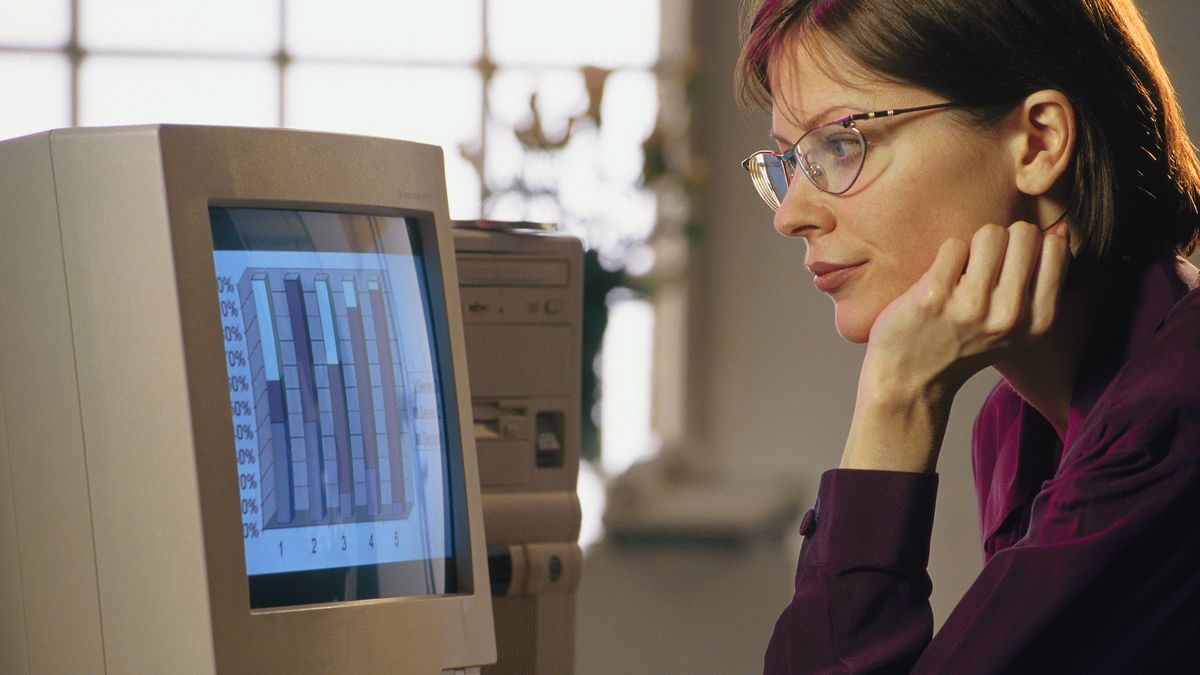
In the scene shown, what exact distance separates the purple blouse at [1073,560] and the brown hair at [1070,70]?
7cm

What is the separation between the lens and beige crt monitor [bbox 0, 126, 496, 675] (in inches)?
32.2

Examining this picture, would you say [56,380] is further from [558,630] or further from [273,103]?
[273,103]

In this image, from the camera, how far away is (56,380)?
84 cm

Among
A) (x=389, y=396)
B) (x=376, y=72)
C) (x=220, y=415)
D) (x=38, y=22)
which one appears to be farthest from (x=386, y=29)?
(x=220, y=415)

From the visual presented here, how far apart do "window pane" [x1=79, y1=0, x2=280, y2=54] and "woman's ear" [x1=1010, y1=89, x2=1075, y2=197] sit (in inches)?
115

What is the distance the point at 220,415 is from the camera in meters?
0.83

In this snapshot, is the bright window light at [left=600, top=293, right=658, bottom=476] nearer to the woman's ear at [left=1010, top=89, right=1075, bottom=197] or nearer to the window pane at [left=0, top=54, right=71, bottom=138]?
the window pane at [left=0, top=54, right=71, bottom=138]

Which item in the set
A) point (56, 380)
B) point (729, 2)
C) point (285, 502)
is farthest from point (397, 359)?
point (729, 2)

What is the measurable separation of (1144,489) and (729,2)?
10.7 feet

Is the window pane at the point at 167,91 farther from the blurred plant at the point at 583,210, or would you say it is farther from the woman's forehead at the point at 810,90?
the woman's forehead at the point at 810,90

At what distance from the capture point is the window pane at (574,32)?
12.2 feet

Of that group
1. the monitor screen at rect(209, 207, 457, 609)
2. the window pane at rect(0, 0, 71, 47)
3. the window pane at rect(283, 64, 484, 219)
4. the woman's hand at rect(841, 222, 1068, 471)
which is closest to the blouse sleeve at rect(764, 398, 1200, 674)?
the woman's hand at rect(841, 222, 1068, 471)

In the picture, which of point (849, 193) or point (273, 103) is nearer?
point (849, 193)

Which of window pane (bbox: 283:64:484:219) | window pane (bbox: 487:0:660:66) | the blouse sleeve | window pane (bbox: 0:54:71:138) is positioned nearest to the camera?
the blouse sleeve
